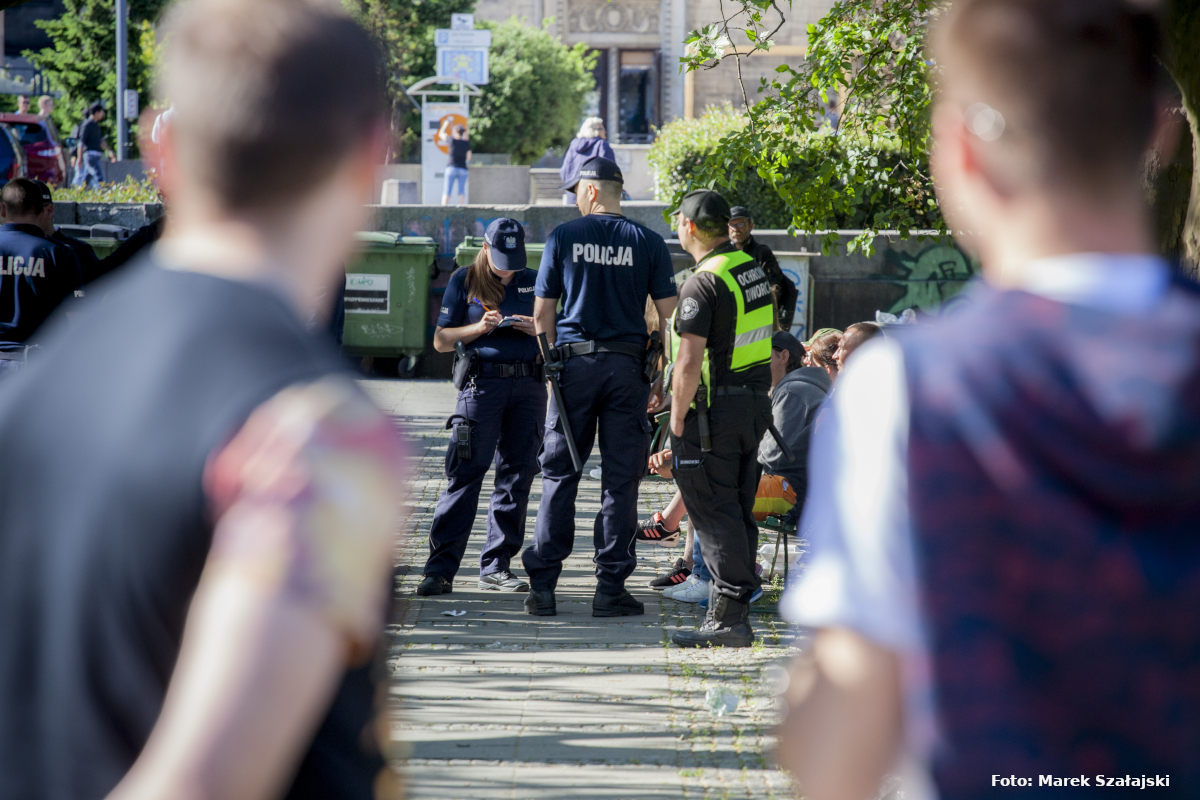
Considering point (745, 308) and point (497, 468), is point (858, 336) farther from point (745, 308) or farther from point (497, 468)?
point (497, 468)

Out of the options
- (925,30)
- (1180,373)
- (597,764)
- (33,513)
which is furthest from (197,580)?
(925,30)

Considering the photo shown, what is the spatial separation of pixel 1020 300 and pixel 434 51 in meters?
38.3

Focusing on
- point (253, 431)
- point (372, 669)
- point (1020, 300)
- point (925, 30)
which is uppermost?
point (925, 30)

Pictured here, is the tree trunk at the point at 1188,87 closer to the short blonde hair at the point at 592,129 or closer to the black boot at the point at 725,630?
the black boot at the point at 725,630

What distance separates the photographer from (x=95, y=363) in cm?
120

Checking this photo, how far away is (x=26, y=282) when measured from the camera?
20.8 ft

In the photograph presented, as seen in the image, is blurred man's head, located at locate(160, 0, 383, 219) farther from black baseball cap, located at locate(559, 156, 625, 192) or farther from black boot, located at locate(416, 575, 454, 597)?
black boot, located at locate(416, 575, 454, 597)

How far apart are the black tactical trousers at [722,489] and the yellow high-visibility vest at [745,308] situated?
0.48ft

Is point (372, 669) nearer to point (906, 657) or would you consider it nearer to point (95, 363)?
point (95, 363)

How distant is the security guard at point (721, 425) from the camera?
5574mm

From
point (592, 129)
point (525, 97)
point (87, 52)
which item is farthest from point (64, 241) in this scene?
point (87, 52)

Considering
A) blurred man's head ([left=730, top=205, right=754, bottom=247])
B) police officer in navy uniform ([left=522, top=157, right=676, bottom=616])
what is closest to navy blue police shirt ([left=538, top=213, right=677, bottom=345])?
police officer in navy uniform ([left=522, top=157, right=676, bottom=616])

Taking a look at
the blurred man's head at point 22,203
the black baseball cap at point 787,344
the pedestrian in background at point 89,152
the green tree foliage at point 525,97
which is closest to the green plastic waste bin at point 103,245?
the blurred man's head at point 22,203

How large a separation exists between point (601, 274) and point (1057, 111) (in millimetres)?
4799
